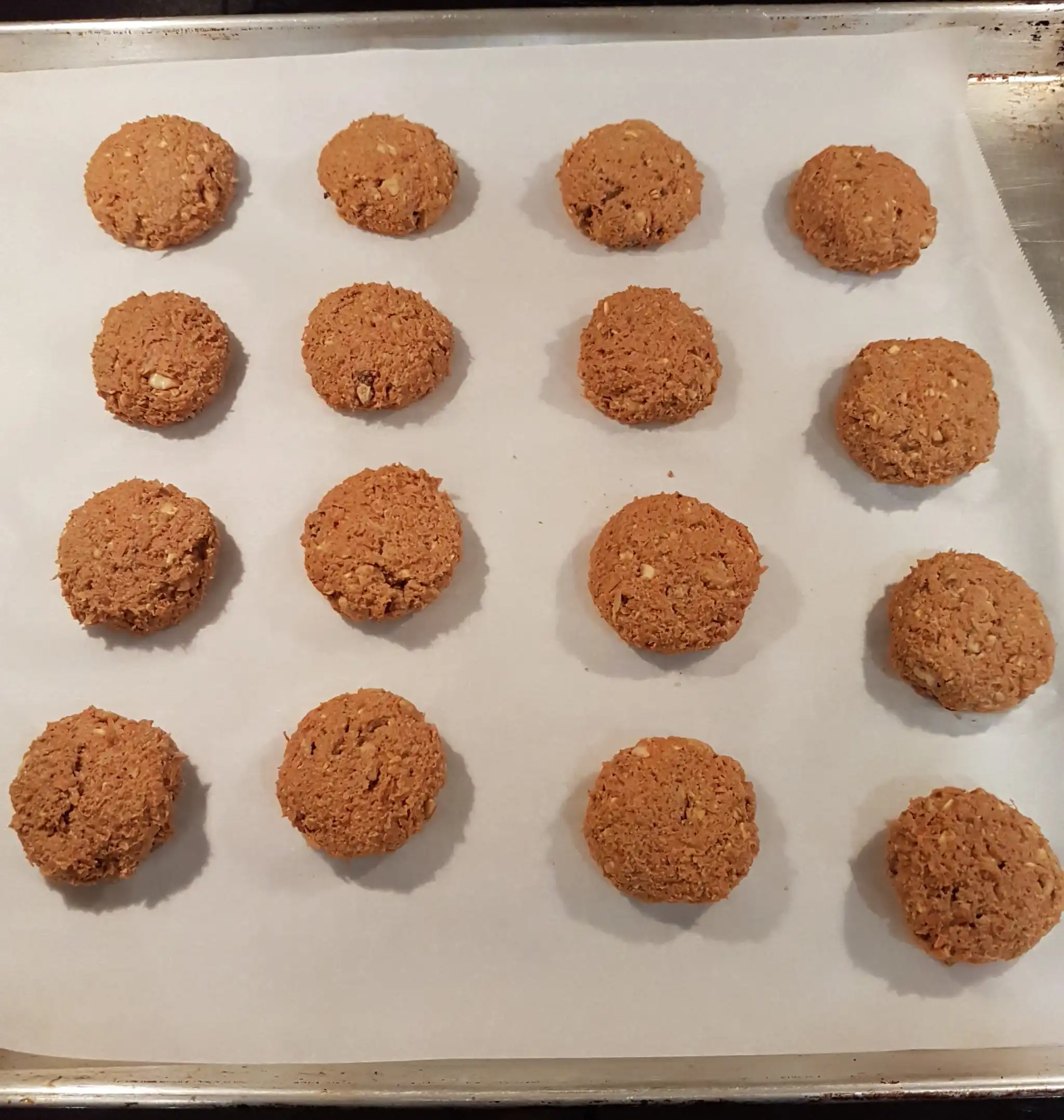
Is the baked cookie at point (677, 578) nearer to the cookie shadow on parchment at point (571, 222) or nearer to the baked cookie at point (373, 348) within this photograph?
the baked cookie at point (373, 348)

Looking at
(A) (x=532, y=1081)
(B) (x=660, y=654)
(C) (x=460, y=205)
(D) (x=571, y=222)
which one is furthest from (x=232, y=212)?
(A) (x=532, y=1081)

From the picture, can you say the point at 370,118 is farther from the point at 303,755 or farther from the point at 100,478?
the point at 303,755

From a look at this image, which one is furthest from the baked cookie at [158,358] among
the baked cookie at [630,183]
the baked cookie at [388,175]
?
the baked cookie at [630,183]

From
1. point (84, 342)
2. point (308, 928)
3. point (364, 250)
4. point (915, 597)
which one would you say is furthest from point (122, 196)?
point (915, 597)

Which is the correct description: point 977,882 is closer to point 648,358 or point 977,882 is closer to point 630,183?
point 648,358

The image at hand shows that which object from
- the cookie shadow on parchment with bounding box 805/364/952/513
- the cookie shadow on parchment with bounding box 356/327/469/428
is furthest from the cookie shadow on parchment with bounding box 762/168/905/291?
the cookie shadow on parchment with bounding box 356/327/469/428

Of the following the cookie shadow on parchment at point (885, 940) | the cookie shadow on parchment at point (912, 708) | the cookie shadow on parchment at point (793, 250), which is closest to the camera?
the cookie shadow on parchment at point (885, 940)
